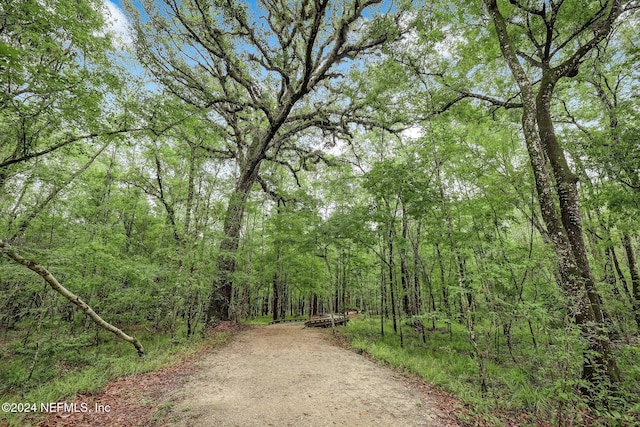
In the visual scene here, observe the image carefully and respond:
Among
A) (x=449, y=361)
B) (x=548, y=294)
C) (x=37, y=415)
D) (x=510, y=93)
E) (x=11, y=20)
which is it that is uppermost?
(x=510, y=93)

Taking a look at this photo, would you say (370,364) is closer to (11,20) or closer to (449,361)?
(449,361)

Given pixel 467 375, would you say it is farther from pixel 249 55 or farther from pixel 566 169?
pixel 249 55

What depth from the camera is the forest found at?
4332 millimetres

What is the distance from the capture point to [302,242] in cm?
1109

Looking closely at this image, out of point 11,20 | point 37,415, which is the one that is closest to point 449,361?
point 37,415

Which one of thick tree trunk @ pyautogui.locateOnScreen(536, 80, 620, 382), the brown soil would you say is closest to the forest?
thick tree trunk @ pyautogui.locateOnScreen(536, 80, 620, 382)

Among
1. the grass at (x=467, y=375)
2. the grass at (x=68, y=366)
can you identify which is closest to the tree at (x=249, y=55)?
the grass at (x=68, y=366)

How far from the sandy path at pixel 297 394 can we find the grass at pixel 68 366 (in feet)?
4.25

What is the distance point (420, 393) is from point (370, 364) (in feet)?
6.06

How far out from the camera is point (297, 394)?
4395mm

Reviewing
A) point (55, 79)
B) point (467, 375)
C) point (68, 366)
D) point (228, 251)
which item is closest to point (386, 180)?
point (467, 375)

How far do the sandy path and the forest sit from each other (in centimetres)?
116

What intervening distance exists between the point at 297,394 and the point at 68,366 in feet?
20.5

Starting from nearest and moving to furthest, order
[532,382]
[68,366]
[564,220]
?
[564,220] < [532,382] < [68,366]
